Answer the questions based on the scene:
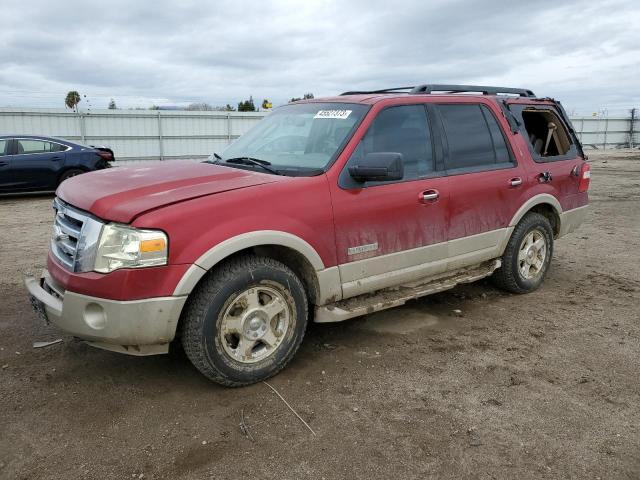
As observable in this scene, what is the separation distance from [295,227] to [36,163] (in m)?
10.8

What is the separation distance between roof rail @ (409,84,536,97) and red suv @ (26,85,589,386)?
0.05 feet

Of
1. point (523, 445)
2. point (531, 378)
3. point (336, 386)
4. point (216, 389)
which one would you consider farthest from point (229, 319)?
point (531, 378)

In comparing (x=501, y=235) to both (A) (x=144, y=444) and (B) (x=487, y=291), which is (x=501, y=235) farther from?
(A) (x=144, y=444)

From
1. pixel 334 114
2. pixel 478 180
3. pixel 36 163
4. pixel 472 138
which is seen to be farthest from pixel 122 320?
pixel 36 163

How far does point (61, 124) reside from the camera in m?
18.8

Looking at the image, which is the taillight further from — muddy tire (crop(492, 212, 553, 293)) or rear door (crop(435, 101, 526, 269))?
rear door (crop(435, 101, 526, 269))

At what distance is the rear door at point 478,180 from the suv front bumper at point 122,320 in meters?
2.40

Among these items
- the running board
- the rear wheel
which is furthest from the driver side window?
the rear wheel

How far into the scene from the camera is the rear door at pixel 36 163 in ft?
39.4

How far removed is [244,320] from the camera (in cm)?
338

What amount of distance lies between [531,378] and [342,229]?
63.0 inches

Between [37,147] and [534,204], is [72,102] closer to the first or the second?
[37,147]

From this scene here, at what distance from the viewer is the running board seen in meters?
3.82

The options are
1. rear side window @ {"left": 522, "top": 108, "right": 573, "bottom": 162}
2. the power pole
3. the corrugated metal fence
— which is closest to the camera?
rear side window @ {"left": 522, "top": 108, "right": 573, "bottom": 162}
